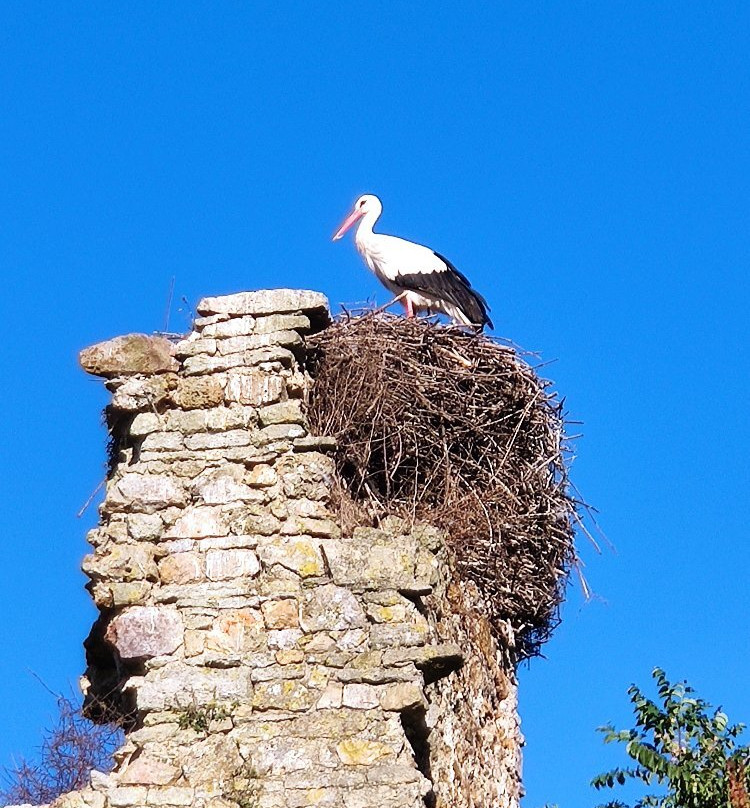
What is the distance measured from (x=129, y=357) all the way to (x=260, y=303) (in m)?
0.67

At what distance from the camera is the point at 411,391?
911cm

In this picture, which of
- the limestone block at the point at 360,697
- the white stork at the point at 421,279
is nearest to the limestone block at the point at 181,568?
the limestone block at the point at 360,697

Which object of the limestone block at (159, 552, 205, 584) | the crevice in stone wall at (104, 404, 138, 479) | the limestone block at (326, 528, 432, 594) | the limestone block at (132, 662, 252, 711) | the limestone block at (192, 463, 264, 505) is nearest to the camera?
the limestone block at (132, 662, 252, 711)

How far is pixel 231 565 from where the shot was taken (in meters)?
7.76

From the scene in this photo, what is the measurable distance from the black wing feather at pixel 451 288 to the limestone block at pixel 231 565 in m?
3.74

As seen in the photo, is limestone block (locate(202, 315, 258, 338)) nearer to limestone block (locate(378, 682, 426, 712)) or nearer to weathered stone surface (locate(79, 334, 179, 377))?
weathered stone surface (locate(79, 334, 179, 377))

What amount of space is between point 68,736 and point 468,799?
189cm

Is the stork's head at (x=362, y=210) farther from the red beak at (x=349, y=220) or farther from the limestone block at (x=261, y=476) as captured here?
the limestone block at (x=261, y=476)

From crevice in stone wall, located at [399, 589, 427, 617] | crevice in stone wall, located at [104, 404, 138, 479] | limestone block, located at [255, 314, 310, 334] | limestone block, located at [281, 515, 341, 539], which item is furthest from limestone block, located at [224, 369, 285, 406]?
crevice in stone wall, located at [399, 589, 427, 617]

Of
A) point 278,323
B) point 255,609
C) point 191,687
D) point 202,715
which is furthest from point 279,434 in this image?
point 202,715

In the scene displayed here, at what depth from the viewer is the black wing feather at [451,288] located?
1123 centimetres

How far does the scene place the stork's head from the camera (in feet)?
42.1

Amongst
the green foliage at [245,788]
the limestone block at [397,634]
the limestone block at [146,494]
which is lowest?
the green foliage at [245,788]

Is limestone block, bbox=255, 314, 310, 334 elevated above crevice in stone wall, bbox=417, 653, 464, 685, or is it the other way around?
limestone block, bbox=255, 314, 310, 334
